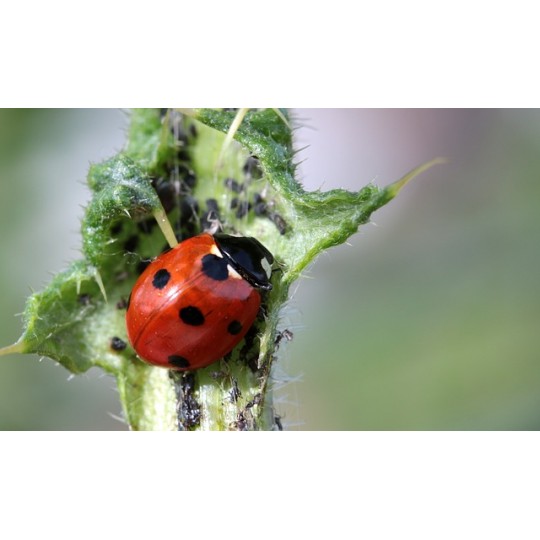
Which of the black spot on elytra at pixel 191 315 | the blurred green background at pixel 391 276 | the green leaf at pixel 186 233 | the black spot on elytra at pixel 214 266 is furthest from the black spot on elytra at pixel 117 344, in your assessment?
the blurred green background at pixel 391 276

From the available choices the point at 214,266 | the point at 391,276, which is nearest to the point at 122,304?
the point at 214,266

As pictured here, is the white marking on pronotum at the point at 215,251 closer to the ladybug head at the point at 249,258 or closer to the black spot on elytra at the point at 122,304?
the ladybug head at the point at 249,258

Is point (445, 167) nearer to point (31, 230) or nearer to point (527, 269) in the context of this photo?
point (527, 269)

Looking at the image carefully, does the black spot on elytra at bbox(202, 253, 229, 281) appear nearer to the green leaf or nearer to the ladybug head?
the ladybug head

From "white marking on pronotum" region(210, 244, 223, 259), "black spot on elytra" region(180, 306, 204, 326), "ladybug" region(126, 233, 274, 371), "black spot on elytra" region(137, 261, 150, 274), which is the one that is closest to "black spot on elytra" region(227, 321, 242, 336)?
"ladybug" region(126, 233, 274, 371)

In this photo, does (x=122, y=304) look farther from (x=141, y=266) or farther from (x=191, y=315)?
(x=191, y=315)

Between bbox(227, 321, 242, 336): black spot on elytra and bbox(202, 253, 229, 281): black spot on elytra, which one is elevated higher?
bbox(202, 253, 229, 281): black spot on elytra
